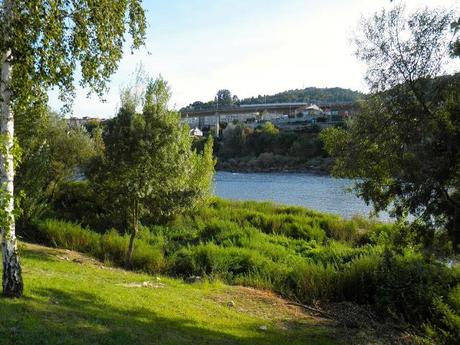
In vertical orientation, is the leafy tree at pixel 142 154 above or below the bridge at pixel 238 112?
below

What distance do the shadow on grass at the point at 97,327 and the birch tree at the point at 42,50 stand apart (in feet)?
2.70

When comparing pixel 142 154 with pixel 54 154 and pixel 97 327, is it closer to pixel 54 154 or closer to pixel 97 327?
pixel 97 327

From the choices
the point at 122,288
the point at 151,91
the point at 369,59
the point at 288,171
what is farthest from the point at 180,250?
the point at 288,171

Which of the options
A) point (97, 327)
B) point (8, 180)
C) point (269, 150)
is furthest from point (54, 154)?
point (269, 150)

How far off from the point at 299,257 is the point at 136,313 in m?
10.4

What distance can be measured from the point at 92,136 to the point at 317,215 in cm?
1359

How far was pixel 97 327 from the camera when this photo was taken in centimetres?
Result: 779

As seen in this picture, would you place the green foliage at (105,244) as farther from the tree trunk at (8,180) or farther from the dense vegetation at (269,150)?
the dense vegetation at (269,150)

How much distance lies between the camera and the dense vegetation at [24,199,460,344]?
11.8 meters

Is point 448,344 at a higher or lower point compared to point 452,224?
lower

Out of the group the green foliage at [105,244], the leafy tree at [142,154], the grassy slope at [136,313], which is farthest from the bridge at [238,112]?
the grassy slope at [136,313]

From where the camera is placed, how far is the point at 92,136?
27.8 metres

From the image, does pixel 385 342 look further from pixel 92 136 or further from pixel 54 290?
pixel 92 136

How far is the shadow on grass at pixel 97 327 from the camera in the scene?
7.05 meters
